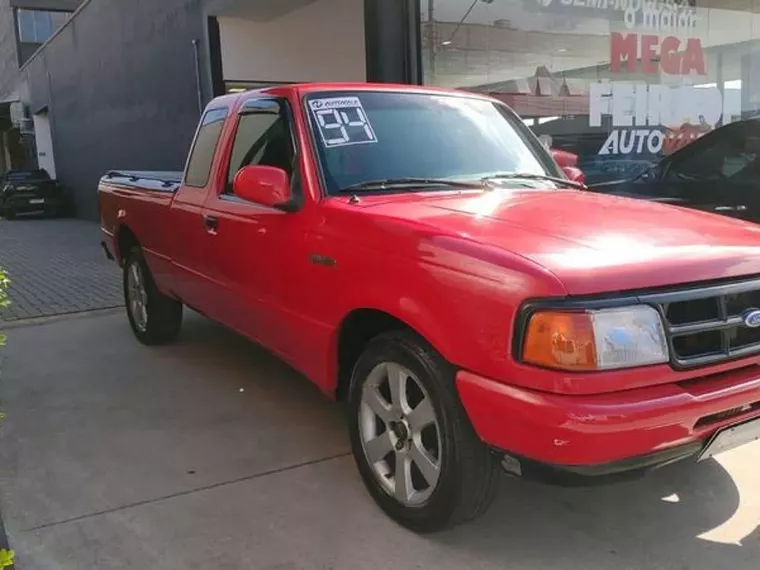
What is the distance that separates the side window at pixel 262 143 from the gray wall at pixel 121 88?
23.9ft

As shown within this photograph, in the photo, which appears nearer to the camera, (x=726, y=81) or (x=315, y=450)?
(x=315, y=450)

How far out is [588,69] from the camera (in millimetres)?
8711

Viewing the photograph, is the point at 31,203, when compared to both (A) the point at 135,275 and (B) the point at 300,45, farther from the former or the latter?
(A) the point at 135,275

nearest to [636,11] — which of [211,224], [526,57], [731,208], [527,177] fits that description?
[526,57]

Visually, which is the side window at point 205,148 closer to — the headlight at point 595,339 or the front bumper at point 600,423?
the front bumper at point 600,423

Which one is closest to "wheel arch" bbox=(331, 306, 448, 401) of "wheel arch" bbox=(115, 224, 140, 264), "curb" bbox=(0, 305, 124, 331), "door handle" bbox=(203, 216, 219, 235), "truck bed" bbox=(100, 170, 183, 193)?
"door handle" bbox=(203, 216, 219, 235)

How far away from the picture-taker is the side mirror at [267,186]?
3656 millimetres

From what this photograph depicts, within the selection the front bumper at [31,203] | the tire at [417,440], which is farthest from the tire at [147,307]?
the front bumper at [31,203]

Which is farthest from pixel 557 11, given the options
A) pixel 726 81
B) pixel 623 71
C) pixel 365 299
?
pixel 365 299

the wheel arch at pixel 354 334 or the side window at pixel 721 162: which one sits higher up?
the side window at pixel 721 162

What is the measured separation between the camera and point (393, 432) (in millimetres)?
3244

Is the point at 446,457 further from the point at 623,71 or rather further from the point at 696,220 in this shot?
the point at 623,71

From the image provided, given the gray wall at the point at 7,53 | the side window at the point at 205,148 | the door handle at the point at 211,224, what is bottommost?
the door handle at the point at 211,224

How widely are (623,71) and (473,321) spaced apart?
7.15 metres
